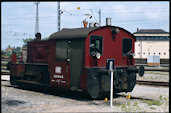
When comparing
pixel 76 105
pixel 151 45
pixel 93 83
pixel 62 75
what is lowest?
pixel 76 105

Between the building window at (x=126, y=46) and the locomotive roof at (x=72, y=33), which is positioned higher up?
the locomotive roof at (x=72, y=33)

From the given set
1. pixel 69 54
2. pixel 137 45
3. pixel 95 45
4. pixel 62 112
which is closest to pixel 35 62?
pixel 69 54

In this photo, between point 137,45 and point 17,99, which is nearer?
point 17,99

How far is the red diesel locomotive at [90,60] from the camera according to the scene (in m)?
8.41

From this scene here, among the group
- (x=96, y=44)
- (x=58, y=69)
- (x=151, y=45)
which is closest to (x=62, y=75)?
(x=58, y=69)

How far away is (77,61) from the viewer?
8.62 m

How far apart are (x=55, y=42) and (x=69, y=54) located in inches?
37.8

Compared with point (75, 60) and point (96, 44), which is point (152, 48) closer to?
point (96, 44)

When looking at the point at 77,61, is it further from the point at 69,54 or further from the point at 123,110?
the point at 123,110

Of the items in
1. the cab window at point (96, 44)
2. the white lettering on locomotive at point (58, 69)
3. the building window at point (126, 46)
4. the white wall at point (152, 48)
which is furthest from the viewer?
the white wall at point (152, 48)

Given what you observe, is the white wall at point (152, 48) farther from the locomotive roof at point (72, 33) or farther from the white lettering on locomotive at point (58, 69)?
the white lettering on locomotive at point (58, 69)

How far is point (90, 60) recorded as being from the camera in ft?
27.8

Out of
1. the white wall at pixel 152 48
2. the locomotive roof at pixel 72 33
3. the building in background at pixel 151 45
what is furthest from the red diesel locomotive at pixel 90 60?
the white wall at pixel 152 48

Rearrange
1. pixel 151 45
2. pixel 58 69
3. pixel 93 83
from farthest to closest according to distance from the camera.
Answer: pixel 151 45, pixel 58 69, pixel 93 83
